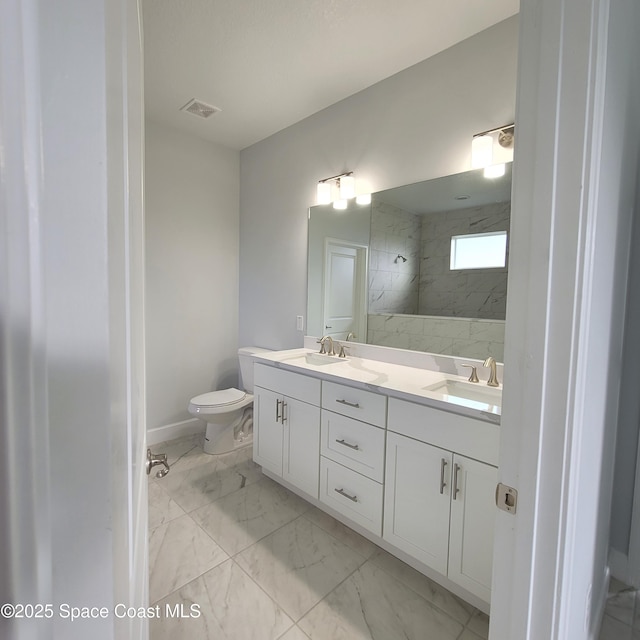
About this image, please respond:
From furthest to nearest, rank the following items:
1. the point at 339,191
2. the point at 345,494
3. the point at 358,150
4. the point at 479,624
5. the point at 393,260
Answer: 1. the point at 339,191
2. the point at 358,150
3. the point at 393,260
4. the point at 345,494
5. the point at 479,624

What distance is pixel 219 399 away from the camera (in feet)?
8.84

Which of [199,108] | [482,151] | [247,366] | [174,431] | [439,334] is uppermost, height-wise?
[199,108]

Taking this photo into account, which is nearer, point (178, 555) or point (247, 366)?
point (178, 555)

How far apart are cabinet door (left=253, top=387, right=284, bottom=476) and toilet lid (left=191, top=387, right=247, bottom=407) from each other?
38 cm

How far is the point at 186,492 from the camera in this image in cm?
223

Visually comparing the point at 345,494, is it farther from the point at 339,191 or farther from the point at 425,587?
the point at 339,191

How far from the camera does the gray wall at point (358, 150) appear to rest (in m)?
1.80

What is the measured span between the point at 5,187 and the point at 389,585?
6.32 feet

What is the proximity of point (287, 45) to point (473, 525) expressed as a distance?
8.46ft

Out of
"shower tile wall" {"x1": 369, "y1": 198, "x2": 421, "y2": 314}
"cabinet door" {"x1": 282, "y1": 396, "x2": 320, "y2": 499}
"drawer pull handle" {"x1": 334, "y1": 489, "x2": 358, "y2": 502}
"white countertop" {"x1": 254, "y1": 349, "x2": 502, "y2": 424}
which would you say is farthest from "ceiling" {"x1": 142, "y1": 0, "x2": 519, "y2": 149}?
"drawer pull handle" {"x1": 334, "y1": 489, "x2": 358, "y2": 502}

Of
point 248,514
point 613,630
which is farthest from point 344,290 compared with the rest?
point 613,630

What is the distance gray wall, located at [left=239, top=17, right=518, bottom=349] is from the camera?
1.80 meters

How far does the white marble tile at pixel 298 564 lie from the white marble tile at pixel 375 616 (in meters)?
0.06

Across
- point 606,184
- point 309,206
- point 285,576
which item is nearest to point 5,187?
point 606,184
